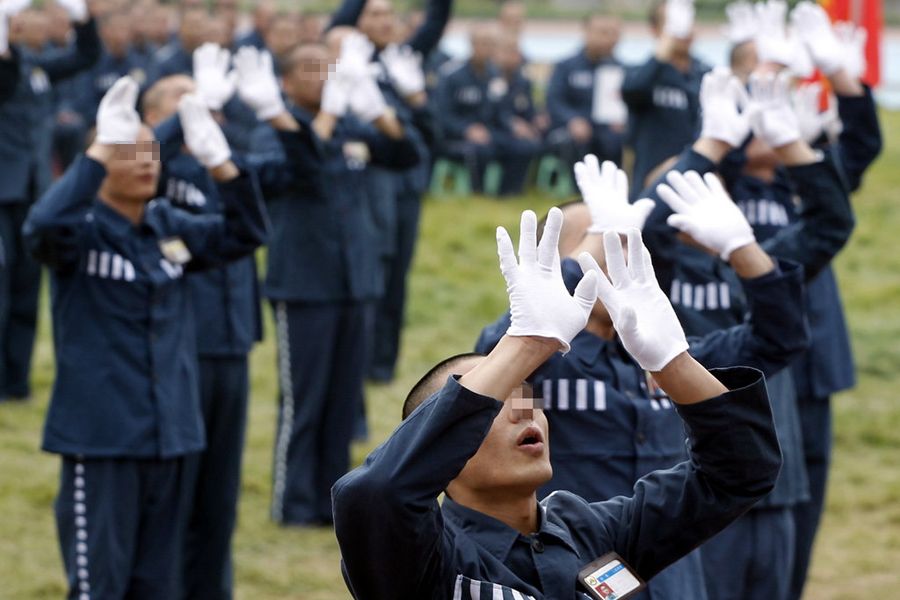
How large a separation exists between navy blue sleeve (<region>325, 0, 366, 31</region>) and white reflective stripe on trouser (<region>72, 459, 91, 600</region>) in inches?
138

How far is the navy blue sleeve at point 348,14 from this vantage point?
7.44 meters

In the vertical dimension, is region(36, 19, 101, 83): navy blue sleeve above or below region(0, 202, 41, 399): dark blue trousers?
above

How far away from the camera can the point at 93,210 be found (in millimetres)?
4504

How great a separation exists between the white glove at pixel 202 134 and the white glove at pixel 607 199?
133 centimetres

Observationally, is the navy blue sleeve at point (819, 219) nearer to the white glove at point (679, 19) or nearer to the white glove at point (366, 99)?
the white glove at point (366, 99)

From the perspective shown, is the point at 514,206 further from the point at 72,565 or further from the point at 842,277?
the point at 72,565

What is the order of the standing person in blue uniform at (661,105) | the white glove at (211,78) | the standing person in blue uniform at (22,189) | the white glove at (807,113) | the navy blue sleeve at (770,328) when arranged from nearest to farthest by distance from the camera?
the navy blue sleeve at (770,328)
the white glove at (211,78)
the white glove at (807,113)
the standing person in blue uniform at (661,105)
the standing person in blue uniform at (22,189)

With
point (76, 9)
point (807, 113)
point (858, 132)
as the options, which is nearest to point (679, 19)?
point (807, 113)

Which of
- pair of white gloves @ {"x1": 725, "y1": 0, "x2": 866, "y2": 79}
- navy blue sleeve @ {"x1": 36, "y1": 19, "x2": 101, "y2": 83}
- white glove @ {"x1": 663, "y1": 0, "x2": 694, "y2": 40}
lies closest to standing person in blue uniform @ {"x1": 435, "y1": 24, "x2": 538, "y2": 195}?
navy blue sleeve @ {"x1": 36, "y1": 19, "x2": 101, "y2": 83}

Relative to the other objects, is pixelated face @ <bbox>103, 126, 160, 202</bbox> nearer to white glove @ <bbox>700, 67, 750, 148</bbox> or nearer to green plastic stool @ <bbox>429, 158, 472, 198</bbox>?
white glove @ <bbox>700, 67, 750, 148</bbox>

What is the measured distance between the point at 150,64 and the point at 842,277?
525 centimetres

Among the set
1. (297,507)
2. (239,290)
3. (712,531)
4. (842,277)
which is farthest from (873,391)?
(712,531)

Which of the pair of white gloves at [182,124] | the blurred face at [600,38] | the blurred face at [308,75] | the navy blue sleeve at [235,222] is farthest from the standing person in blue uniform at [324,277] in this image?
the blurred face at [600,38]

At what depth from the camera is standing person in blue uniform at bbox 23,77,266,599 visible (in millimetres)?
4371
